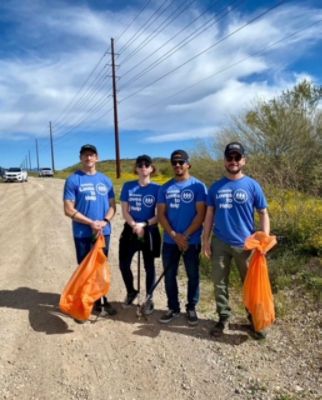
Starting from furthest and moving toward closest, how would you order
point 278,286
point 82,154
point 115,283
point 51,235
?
1. point 51,235
2. point 115,283
3. point 278,286
4. point 82,154

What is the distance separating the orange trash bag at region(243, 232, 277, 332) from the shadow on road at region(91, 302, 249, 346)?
297mm

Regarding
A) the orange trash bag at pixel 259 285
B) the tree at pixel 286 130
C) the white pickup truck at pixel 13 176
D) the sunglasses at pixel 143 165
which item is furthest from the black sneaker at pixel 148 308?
the white pickup truck at pixel 13 176

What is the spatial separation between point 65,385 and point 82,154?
244 centimetres

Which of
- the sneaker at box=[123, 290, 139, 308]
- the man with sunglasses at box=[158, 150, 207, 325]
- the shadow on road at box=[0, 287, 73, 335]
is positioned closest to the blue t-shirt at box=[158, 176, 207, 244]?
the man with sunglasses at box=[158, 150, 207, 325]

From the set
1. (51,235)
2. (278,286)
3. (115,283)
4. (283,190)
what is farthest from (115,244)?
(278,286)

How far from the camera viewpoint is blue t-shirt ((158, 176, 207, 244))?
467 cm

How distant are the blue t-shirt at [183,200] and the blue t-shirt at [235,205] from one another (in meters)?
0.18

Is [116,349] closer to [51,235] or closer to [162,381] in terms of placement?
[162,381]

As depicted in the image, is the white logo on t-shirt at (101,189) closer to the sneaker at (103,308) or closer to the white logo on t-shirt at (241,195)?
the sneaker at (103,308)

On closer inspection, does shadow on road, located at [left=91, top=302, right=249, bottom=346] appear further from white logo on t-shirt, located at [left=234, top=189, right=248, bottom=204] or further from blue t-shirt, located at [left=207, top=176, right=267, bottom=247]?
white logo on t-shirt, located at [left=234, top=189, right=248, bottom=204]

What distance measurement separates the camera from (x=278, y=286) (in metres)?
5.91

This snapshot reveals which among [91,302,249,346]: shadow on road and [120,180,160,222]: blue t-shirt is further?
[120,180,160,222]: blue t-shirt

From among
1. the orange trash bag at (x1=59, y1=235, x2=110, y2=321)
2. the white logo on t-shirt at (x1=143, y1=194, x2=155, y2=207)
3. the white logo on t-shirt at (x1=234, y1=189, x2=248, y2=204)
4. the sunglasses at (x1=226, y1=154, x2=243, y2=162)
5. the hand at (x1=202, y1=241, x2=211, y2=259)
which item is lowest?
the orange trash bag at (x1=59, y1=235, x2=110, y2=321)

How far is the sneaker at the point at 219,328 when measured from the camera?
457cm
